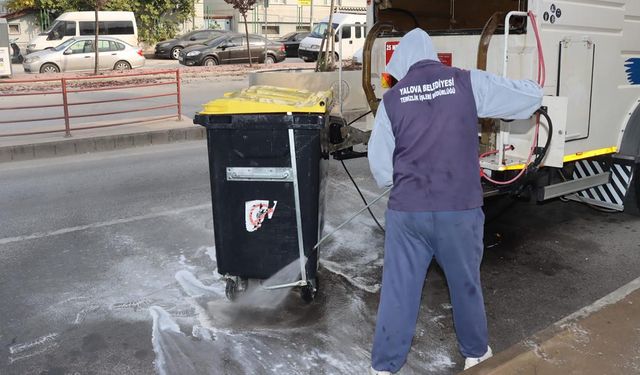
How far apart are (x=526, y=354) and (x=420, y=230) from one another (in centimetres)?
92

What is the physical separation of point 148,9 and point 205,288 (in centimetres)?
3045

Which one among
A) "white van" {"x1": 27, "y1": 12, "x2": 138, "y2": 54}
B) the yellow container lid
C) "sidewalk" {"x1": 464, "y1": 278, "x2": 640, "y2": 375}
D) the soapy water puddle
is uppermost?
"white van" {"x1": 27, "y1": 12, "x2": 138, "y2": 54}

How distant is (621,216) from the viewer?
6.40 m

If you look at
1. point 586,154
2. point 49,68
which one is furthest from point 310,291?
point 49,68

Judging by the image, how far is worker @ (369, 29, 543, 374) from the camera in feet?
10.2

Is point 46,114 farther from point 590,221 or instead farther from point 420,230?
point 420,230

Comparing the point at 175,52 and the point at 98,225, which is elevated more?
the point at 175,52

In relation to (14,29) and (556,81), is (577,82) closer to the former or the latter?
(556,81)

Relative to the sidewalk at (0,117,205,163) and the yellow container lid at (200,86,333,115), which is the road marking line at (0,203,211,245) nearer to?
the yellow container lid at (200,86,333,115)

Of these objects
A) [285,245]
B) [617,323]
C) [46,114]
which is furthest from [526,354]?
[46,114]

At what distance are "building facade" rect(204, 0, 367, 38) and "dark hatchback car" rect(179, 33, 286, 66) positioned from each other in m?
11.5

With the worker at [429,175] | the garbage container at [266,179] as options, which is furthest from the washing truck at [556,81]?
the garbage container at [266,179]

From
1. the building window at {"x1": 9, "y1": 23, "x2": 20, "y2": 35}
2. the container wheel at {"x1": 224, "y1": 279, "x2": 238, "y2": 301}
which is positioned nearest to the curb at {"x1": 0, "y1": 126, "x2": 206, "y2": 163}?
the container wheel at {"x1": 224, "y1": 279, "x2": 238, "y2": 301}

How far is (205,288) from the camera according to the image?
479 cm
